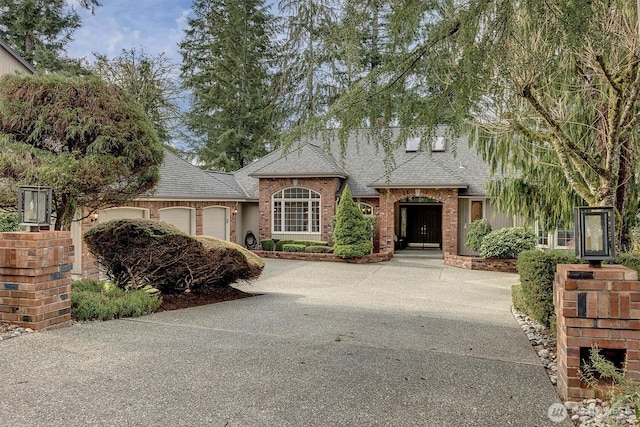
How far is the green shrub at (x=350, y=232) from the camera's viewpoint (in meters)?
15.2

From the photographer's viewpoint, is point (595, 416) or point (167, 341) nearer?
point (595, 416)

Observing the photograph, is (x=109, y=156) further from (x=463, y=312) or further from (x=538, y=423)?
(x=538, y=423)

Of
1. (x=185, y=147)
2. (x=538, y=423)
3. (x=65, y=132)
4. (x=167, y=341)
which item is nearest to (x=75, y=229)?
(x=65, y=132)

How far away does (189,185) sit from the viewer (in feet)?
53.2

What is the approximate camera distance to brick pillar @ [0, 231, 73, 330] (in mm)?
4777

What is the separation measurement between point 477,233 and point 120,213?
39.2ft

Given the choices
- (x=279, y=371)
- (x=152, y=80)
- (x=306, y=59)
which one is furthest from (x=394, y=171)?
(x=152, y=80)

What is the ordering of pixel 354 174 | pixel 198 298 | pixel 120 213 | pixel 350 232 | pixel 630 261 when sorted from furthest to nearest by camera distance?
1. pixel 354 174
2. pixel 350 232
3. pixel 120 213
4. pixel 198 298
5. pixel 630 261

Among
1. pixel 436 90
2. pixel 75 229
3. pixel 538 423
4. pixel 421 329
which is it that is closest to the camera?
pixel 538 423

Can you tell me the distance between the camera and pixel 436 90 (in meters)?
4.70

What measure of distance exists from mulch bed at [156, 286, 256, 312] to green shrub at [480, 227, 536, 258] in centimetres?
846

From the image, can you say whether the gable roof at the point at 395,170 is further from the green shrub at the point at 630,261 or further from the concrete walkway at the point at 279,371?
the green shrub at the point at 630,261

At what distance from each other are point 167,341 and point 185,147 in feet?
82.4

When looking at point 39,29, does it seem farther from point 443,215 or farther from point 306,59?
point 306,59
